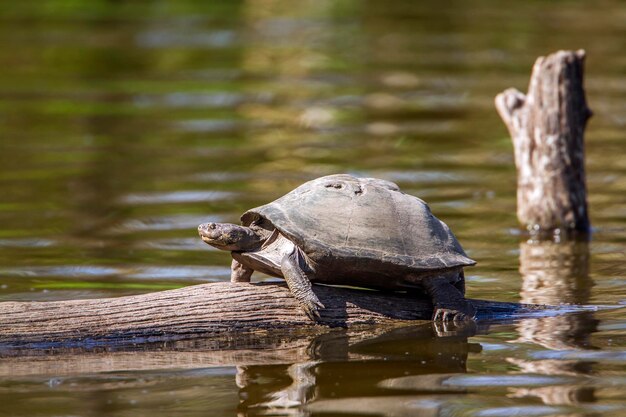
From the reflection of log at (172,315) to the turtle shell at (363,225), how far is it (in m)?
0.34

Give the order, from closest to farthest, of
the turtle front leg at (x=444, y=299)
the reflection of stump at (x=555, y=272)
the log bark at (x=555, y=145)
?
the turtle front leg at (x=444, y=299), the reflection of stump at (x=555, y=272), the log bark at (x=555, y=145)

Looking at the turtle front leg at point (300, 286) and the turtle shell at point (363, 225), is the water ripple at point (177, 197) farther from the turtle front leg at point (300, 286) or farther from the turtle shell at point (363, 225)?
the turtle front leg at point (300, 286)

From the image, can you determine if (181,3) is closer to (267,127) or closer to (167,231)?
(267,127)

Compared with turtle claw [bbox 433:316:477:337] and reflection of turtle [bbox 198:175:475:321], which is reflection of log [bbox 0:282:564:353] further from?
turtle claw [bbox 433:316:477:337]

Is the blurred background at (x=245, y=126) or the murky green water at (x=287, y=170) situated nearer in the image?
the murky green water at (x=287, y=170)

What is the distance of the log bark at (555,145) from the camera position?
10.4 meters

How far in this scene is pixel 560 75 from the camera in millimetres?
10398

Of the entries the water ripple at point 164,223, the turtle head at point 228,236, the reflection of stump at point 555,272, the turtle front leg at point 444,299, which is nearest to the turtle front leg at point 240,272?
the turtle head at point 228,236

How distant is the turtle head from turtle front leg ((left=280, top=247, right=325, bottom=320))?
336 millimetres

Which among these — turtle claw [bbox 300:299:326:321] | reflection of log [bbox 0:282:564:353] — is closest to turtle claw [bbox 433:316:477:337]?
reflection of log [bbox 0:282:564:353]

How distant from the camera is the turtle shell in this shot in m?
6.70

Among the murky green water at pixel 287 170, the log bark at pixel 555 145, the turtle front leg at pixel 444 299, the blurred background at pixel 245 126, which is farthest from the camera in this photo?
the log bark at pixel 555 145

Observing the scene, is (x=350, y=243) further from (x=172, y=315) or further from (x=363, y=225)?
(x=172, y=315)

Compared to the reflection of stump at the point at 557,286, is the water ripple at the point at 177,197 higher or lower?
higher
